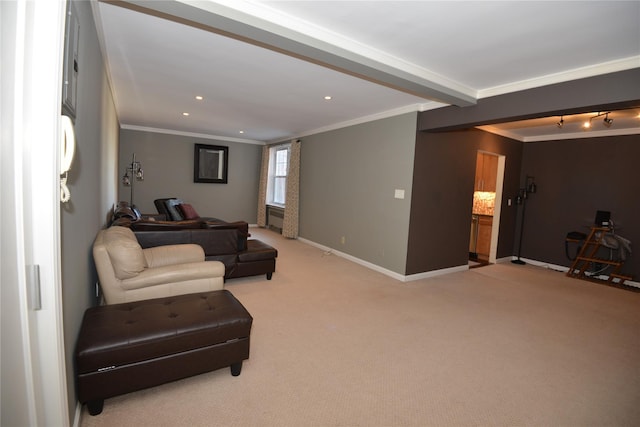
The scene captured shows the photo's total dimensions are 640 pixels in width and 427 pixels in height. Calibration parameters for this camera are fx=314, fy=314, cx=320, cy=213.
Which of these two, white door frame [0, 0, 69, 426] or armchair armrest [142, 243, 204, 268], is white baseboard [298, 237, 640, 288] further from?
white door frame [0, 0, 69, 426]

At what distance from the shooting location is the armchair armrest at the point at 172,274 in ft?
7.55

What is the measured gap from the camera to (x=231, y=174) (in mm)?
8453

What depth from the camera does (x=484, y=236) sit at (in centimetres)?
638

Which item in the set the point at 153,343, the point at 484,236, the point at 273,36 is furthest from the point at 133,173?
the point at 484,236

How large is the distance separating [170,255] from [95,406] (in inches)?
52.7

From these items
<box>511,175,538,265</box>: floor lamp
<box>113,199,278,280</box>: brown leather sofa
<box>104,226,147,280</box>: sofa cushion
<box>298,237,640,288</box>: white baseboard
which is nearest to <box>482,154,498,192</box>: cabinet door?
<box>511,175,538,265</box>: floor lamp

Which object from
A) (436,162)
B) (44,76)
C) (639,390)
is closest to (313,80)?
(436,162)

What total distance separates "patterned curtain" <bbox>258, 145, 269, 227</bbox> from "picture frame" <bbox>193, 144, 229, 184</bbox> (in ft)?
3.09

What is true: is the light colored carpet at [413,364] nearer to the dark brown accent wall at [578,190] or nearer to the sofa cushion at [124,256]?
the sofa cushion at [124,256]

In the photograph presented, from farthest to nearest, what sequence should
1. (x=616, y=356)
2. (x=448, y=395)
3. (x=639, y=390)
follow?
(x=616, y=356) → (x=639, y=390) → (x=448, y=395)

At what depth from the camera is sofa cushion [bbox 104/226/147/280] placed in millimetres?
2205

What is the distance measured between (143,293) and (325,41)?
233 cm

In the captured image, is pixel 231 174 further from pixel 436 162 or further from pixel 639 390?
pixel 639 390

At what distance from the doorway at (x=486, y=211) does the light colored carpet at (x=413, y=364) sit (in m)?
1.98
